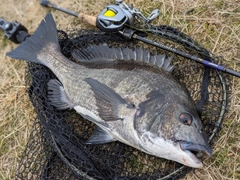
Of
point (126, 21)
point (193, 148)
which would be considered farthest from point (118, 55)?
point (193, 148)

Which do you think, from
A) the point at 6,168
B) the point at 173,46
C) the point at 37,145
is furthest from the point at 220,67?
the point at 6,168

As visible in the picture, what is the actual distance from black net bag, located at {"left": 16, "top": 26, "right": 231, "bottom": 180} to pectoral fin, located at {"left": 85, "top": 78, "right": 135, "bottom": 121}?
456mm

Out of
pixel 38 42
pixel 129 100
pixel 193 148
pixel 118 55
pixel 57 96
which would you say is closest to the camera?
pixel 193 148

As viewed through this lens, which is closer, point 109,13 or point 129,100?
point 129,100

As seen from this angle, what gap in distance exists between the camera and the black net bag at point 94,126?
113 inches

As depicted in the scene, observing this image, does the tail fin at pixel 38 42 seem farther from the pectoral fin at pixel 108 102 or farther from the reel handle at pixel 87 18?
the pectoral fin at pixel 108 102

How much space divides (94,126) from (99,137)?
0.74 ft

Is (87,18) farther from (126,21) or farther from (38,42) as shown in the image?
(38,42)

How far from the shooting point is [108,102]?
2709 millimetres

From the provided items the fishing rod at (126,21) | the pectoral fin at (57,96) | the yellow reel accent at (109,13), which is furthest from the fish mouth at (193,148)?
the yellow reel accent at (109,13)

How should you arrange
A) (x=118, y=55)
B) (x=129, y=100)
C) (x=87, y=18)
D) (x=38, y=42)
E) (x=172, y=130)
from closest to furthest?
1. (x=172, y=130)
2. (x=129, y=100)
3. (x=118, y=55)
4. (x=38, y=42)
5. (x=87, y=18)

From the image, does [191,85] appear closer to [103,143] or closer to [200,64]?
[200,64]

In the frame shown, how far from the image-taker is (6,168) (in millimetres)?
3475

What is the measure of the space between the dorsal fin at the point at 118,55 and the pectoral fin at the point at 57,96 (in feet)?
1.07
